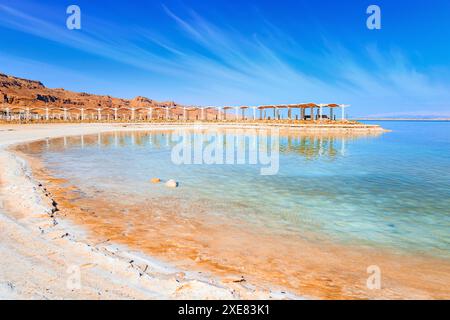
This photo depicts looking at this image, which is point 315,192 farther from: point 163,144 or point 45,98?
point 45,98

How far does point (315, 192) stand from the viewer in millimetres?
9555

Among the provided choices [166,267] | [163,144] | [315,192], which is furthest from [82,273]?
[163,144]

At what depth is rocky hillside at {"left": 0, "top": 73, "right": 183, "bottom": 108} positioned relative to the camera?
109 metres

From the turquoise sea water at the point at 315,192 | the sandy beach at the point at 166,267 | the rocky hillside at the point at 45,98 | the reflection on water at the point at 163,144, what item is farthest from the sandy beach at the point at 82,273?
the rocky hillside at the point at 45,98

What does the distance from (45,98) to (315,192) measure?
142 meters

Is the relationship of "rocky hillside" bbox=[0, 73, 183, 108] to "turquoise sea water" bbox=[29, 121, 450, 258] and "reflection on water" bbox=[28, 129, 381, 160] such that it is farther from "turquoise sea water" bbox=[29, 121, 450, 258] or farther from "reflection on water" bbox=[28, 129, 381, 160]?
"turquoise sea water" bbox=[29, 121, 450, 258]

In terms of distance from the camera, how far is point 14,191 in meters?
7.78

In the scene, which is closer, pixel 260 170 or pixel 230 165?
pixel 260 170

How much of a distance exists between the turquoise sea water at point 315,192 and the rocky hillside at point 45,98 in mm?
108669

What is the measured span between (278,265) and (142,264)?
2.03 meters

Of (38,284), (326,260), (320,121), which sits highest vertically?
(320,121)

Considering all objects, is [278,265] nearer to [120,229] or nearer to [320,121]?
[120,229]

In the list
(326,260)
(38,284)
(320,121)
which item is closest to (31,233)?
(38,284)

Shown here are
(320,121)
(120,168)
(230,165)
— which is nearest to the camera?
(120,168)
